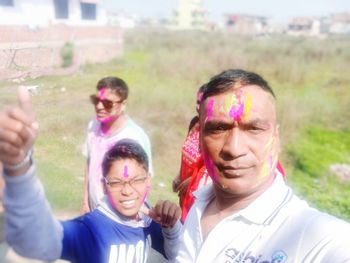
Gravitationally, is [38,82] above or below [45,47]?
below

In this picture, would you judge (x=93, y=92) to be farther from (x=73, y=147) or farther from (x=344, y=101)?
(x=344, y=101)

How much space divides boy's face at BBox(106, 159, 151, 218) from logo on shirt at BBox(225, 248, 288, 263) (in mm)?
760

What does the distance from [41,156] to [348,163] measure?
226 inches

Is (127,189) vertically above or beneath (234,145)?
beneath

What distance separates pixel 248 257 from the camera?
115 centimetres

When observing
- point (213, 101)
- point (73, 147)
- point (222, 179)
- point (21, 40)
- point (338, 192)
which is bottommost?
point (338, 192)

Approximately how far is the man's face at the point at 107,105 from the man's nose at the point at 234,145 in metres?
1.62

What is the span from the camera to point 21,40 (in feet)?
5.94

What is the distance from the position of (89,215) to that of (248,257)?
2.77ft

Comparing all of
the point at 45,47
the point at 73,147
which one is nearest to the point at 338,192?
the point at 73,147

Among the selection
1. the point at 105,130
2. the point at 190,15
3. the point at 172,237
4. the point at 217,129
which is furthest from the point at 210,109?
the point at 190,15

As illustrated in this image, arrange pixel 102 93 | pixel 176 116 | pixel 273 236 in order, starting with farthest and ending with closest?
pixel 176 116
pixel 102 93
pixel 273 236

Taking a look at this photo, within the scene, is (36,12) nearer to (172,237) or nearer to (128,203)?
(128,203)

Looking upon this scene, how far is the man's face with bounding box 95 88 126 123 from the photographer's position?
2.86 meters
